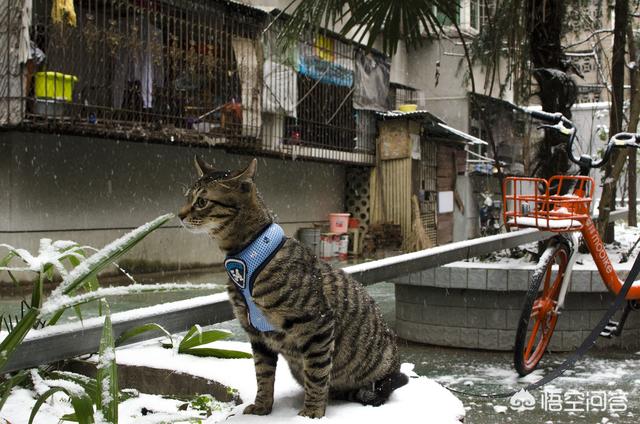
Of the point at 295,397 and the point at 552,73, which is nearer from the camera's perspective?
the point at 295,397

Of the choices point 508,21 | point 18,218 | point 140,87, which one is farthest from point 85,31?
point 508,21

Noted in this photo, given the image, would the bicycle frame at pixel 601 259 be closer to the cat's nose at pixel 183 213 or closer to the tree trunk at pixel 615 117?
the tree trunk at pixel 615 117

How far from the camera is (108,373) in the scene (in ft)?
4.51

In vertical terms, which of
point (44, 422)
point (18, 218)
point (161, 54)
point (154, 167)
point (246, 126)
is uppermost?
point (161, 54)

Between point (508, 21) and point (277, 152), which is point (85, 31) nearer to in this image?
point (277, 152)

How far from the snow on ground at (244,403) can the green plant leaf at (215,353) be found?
3 cm

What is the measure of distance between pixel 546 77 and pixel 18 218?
24.0 ft

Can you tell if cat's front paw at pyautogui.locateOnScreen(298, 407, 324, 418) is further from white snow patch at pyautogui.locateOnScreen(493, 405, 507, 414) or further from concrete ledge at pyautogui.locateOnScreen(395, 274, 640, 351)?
concrete ledge at pyautogui.locateOnScreen(395, 274, 640, 351)

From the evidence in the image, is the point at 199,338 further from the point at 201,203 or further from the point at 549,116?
the point at 549,116

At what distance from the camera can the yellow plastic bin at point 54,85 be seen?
8.72 metres

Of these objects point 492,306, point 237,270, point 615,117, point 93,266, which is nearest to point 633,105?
point 615,117

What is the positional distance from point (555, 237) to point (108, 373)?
134 inches

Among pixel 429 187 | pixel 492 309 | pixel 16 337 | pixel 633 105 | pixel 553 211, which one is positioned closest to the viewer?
pixel 16 337

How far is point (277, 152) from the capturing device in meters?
12.7
